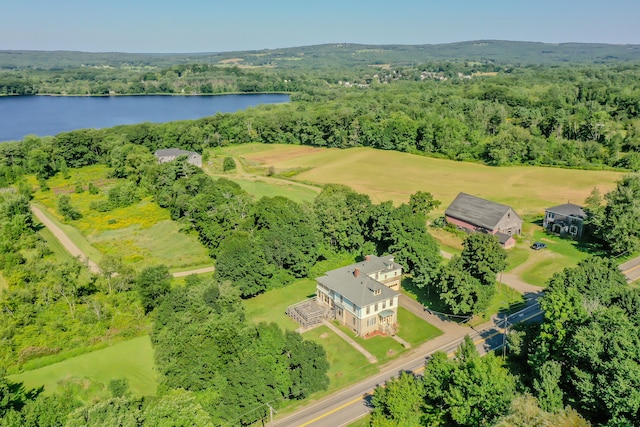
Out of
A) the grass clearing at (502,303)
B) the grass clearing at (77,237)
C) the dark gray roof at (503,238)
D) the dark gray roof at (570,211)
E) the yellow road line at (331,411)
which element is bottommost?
the grass clearing at (77,237)

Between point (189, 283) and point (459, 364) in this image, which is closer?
point (459, 364)

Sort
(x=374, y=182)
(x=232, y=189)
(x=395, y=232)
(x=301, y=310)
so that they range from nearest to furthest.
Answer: (x=301, y=310) < (x=395, y=232) < (x=232, y=189) < (x=374, y=182)

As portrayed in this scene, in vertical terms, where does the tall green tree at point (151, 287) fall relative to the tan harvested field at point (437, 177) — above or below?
above

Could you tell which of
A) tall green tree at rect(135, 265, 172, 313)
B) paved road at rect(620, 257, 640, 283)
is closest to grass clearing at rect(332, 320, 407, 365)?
tall green tree at rect(135, 265, 172, 313)

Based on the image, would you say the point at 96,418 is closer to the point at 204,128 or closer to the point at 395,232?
the point at 395,232

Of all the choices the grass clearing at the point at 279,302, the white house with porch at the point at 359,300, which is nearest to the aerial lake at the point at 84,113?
the grass clearing at the point at 279,302

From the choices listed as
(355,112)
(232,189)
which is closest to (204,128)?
(355,112)

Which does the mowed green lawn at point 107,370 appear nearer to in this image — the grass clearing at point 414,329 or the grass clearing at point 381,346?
the grass clearing at point 381,346
